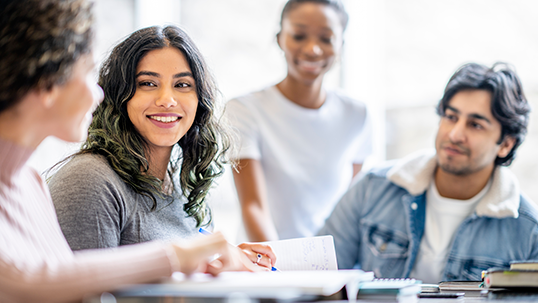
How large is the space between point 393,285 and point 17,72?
0.69 meters

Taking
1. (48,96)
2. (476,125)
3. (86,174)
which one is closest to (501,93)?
(476,125)

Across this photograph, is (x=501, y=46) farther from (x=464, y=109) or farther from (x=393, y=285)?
(x=393, y=285)

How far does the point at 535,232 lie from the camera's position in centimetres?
171

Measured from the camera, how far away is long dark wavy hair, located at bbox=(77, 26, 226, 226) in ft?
3.80

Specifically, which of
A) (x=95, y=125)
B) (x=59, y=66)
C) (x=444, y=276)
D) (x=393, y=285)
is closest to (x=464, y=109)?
(x=444, y=276)

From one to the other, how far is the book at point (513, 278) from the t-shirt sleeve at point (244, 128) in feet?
3.42

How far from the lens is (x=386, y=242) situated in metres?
1.84

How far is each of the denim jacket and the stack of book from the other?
70cm

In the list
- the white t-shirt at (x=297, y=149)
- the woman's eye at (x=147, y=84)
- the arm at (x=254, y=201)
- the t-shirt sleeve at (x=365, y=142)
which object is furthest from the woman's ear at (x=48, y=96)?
the t-shirt sleeve at (x=365, y=142)

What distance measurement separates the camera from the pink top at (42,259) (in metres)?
0.63

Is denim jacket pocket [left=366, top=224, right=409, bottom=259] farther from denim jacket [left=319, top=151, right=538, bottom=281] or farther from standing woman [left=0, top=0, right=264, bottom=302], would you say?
standing woman [left=0, top=0, right=264, bottom=302]

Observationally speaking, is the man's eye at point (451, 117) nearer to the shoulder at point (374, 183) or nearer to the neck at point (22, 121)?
the shoulder at point (374, 183)

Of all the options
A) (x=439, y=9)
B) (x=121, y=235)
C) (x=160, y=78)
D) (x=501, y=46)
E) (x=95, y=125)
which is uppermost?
(x=439, y=9)

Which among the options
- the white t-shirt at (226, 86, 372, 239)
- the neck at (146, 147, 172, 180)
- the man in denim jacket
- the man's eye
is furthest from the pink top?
the man's eye
